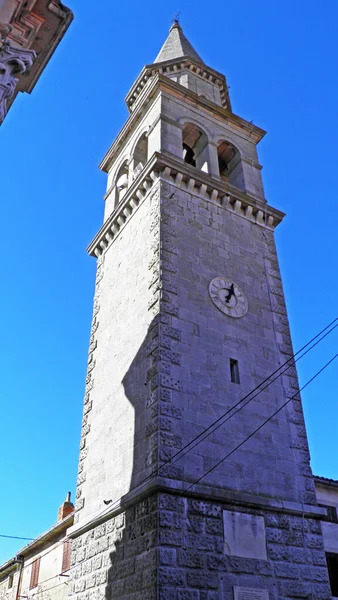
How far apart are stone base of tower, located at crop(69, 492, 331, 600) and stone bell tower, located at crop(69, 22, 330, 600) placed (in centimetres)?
2

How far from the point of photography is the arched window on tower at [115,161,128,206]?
17562 mm

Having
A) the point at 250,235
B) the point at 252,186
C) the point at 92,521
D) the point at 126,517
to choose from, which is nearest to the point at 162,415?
the point at 126,517

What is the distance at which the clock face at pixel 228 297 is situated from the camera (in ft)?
42.5

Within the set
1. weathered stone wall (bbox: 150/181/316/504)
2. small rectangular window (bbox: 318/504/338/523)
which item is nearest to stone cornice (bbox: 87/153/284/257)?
weathered stone wall (bbox: 150/181/316/504)

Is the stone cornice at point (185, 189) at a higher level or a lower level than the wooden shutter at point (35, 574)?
higher

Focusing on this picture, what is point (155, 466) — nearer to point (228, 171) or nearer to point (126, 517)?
point (126, 517)

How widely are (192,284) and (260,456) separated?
4122mm

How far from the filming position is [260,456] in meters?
11.2

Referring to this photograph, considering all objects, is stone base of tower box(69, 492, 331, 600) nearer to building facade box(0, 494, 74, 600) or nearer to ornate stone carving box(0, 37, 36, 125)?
building facade box(0, 494, 74, 600)

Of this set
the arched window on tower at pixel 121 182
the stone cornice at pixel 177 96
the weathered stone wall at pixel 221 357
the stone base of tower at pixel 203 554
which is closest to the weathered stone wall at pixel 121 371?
the weathered stone wall at pixel 221 357

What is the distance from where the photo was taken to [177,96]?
55.8 feet

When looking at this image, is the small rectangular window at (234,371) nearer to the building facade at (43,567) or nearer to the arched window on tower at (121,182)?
the building facade at (43,567)

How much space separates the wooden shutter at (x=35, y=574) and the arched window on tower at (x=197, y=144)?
13986 mm

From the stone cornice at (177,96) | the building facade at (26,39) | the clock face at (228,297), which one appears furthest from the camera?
the stone cornice at (177,96)
